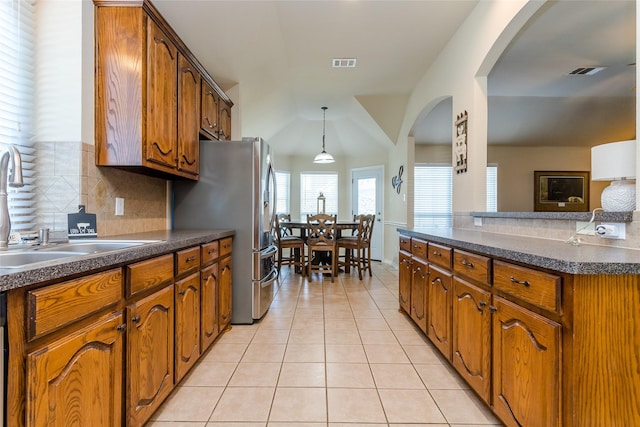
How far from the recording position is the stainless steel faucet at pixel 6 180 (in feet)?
4.28

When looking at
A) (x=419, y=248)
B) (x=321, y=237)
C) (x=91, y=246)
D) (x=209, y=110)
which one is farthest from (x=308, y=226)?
(x=91, y=246)

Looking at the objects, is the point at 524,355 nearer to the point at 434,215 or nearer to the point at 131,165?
the point at 131,165

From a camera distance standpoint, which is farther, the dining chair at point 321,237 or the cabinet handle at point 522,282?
the dining chair at point 321,237

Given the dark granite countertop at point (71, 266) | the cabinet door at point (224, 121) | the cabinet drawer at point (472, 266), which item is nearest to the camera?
the dark granite countertop at point (71, 266)

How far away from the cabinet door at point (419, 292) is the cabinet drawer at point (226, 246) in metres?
1.59

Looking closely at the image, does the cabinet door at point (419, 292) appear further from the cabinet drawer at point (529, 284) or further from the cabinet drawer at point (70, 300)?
the cabinet drawer at point (70, 300)

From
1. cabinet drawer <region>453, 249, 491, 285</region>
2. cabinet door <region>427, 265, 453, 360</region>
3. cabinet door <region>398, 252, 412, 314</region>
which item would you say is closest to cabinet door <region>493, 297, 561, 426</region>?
cabinet drawer <region>453, 249, 491, 285</region>

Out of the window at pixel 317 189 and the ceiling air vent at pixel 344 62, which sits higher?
the ceiling air vent at pixel 344 62

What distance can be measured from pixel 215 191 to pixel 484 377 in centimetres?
236

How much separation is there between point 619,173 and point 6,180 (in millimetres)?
2757

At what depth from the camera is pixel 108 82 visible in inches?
72.2

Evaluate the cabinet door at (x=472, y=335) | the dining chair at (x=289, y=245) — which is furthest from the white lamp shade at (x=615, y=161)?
the dining chair at (x=289, y=245)

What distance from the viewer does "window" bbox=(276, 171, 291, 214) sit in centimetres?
683

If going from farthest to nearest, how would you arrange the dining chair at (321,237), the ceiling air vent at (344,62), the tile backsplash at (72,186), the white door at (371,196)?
the white door at (371,196), the dining chair at (321,237), the ceiling air vent at (344,62), the tile backsplash at (72,186)
